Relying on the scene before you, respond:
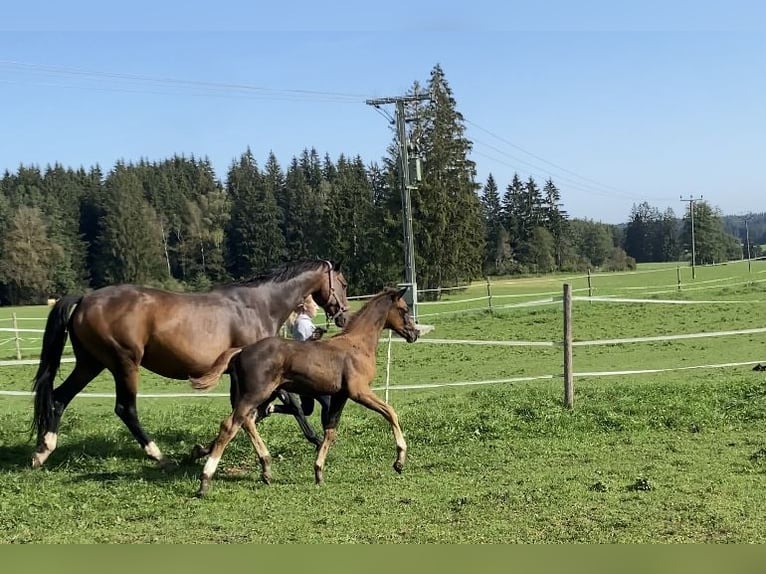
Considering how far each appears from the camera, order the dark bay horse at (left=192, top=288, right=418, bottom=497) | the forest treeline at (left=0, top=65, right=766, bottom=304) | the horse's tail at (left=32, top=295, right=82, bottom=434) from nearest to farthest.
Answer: the dark bay horse at (left=192, top=288, right=418, bottom=497) → the horse's tail at (left=32, top=295, right=82, bottom=434) → the forest treeline at (left=0, top=65, right=766, bottom=304)

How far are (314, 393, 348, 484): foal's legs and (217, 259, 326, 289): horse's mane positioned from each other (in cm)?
146

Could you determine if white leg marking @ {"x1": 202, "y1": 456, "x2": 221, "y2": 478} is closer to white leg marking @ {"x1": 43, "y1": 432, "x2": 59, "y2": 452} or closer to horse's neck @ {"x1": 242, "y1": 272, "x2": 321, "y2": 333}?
horse's neck @ {"x1": 242, "y1": 272, "x2": 321, "y2": 333}

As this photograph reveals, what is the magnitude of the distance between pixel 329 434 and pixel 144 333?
194cm

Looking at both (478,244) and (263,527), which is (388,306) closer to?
(263,527)

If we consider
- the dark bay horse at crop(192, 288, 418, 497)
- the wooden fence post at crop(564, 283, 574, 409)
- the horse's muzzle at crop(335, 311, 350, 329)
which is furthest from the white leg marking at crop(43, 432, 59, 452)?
the wooden fence post at crop(564, 283, 574, 409)

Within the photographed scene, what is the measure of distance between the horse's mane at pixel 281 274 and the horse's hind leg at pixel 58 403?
1.50 metres

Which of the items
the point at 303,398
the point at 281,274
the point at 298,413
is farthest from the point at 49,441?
the point at 281,274

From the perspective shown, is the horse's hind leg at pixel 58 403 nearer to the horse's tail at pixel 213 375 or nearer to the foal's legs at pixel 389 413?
the horse's tail at pixel 213 375

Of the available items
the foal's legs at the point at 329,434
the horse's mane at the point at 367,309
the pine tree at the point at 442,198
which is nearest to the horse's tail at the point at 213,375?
the foal's legs at the point at 329,434

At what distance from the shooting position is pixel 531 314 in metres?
25.2

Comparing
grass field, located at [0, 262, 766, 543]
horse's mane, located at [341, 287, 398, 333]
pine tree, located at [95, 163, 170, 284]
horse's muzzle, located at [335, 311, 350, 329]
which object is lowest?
grass field, located at [0, 262, 766, 543]

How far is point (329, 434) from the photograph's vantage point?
5.98 metres

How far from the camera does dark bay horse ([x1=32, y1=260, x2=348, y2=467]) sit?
6.34 meters

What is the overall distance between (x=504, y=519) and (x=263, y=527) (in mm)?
1564
